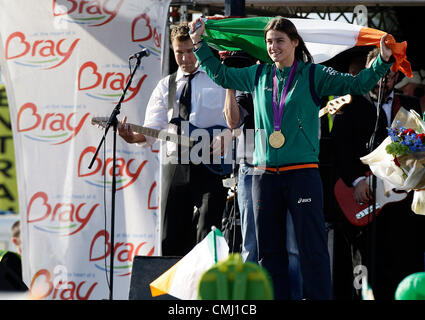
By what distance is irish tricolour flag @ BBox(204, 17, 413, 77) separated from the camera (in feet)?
16.2

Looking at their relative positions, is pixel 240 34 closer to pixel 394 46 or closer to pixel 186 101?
pixel 186 101

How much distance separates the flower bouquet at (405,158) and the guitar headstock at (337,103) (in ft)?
2.53

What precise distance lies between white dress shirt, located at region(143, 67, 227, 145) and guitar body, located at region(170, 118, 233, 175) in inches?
1.5

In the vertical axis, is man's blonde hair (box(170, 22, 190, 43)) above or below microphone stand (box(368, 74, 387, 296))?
above

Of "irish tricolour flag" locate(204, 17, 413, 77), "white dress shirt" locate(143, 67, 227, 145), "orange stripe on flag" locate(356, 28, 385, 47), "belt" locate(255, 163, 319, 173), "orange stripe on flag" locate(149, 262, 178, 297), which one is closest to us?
"orange stripe on flag" locate(149, 262, 178, 297)

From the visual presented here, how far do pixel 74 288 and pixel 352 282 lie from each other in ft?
7.27

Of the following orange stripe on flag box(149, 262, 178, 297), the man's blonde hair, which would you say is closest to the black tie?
the man's blonde hair

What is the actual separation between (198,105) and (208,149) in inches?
13.0

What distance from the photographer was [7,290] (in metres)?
3.66

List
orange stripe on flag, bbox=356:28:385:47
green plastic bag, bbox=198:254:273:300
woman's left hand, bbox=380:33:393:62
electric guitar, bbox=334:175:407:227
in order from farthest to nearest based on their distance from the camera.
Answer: electric guitar, bbox=334:175:407:227
orange stripe on flag, bbox=356:28:385:47
woman's left hand, bbox=380:33:393:62
green plastic bag, bbox=198:254:273:300

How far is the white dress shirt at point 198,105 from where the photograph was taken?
18.6 feet

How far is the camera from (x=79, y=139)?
253 inches

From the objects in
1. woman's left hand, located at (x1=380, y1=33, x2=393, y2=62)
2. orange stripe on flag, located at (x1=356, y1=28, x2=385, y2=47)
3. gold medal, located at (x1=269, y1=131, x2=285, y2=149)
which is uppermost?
orange stripe on flag, located at (x1=356, y1=28, x2=385, y2=47)

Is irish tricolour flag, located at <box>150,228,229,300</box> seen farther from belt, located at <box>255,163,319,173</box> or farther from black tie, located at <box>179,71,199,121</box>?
black tie, located at <box>179,71,199,121</box>
